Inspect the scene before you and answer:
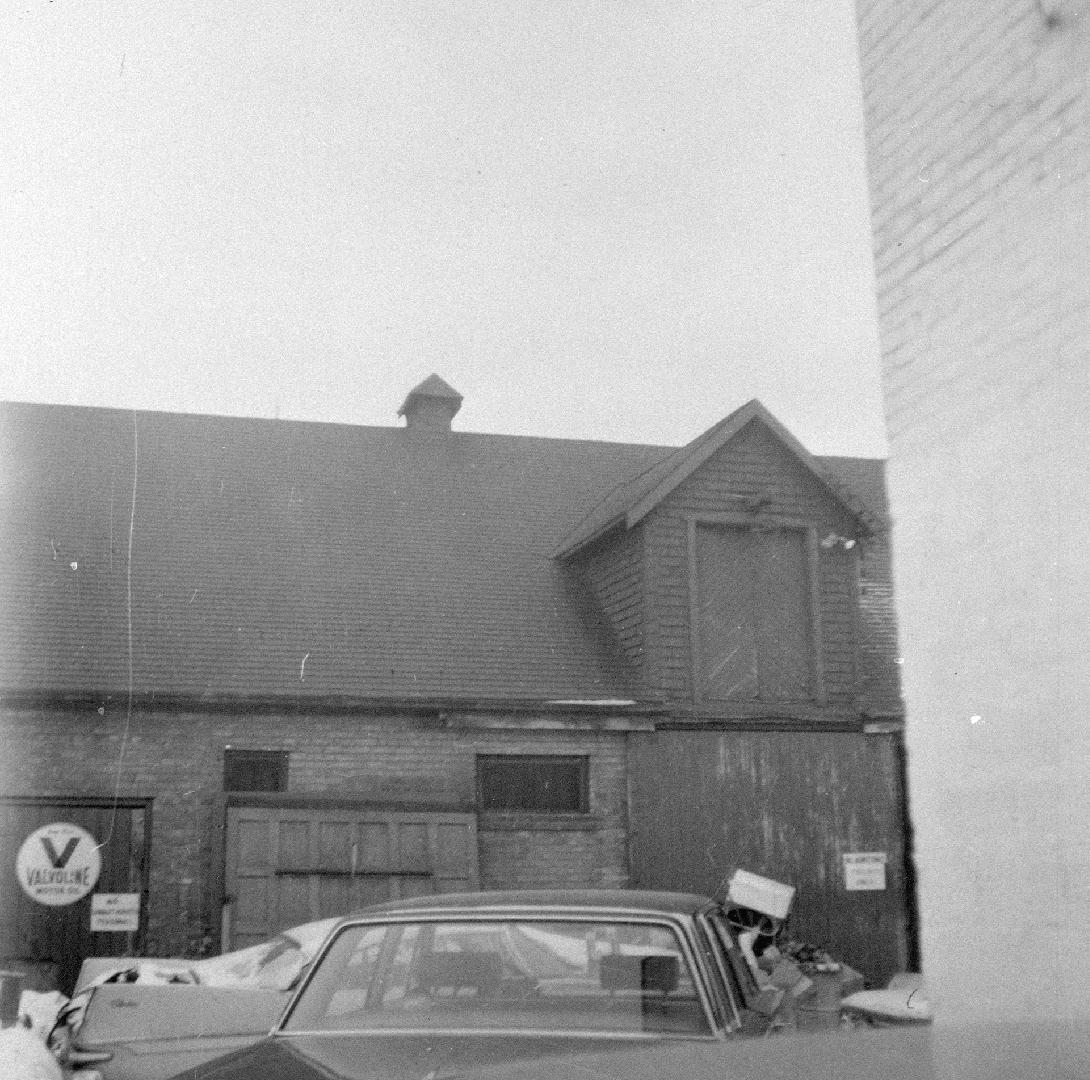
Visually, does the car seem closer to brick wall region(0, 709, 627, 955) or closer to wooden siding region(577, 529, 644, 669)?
brick wall region(0, 709, 627, 955)

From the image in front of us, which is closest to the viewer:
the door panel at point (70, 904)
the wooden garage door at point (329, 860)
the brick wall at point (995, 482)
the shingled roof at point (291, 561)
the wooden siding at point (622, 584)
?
the brick wall at point (995, 482)

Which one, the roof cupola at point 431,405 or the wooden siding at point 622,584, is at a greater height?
the roof cupola at point 431,405

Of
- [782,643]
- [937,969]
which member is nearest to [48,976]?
[782,643]

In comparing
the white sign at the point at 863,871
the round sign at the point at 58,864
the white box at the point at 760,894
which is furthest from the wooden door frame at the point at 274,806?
the white sign at the point at 863,871

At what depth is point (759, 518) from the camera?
1433 centimetres

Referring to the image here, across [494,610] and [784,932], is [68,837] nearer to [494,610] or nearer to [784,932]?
[494,610]

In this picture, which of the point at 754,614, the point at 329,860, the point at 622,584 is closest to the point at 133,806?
the point at 329,860

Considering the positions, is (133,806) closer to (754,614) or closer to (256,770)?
(256,770)

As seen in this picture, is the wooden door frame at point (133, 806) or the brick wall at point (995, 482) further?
the wooden door frame at point (133, 806)

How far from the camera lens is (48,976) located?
38.0 ft

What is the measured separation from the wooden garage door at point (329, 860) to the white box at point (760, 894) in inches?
103

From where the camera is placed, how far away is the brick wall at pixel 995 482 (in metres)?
4.46

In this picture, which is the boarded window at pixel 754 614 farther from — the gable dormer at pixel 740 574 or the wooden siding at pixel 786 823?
the wooden siding at pixel 786 823

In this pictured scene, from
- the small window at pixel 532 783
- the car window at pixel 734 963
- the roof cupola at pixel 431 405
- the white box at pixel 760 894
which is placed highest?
the roof cupola at pixel 431 405
